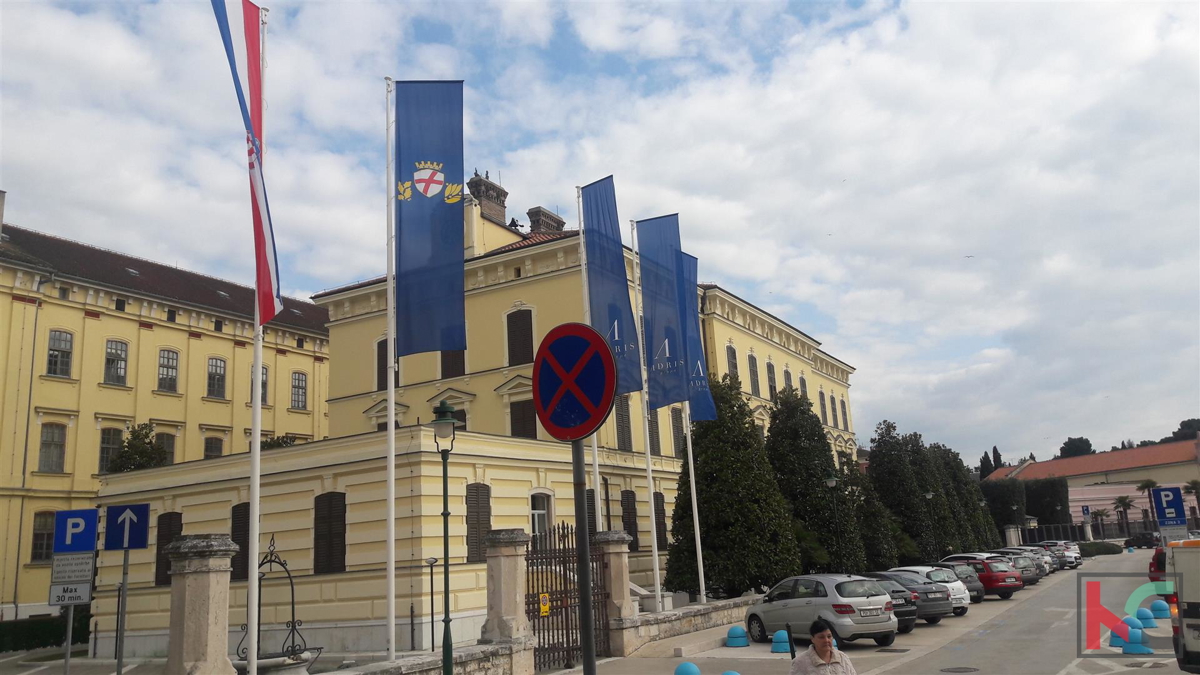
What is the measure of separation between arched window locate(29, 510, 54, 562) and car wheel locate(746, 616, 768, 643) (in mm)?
31161

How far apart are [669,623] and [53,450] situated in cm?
3174

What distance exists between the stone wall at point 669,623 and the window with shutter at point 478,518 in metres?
5.81

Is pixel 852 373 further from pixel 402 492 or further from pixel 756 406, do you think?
pixel 402 492

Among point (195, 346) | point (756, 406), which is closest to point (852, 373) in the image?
point (756, 406)

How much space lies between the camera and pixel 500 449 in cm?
2591

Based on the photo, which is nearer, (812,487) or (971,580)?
(971,580)

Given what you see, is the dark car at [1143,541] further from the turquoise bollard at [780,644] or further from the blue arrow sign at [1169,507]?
the turquoise bollard at [780,644]

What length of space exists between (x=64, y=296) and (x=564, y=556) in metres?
33.6

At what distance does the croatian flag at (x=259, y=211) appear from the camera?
12.9 meters

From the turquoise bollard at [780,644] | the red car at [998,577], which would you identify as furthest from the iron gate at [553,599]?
the red car at [998,577]

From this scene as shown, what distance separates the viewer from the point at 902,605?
22.0 meters

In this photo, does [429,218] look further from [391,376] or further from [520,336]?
[520,336]

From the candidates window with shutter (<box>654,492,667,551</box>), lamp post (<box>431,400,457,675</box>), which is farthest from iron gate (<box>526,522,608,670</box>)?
window with shutter (<box>654,492,667,551</box>)

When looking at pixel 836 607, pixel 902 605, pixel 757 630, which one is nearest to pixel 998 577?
pixel 902 605
